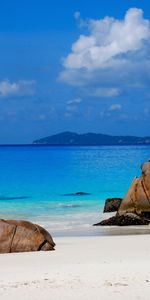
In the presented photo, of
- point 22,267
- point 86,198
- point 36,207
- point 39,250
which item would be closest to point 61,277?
point 22,267

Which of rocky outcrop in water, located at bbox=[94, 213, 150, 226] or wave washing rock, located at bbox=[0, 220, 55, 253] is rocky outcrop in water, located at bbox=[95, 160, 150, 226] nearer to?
rocky outcrop in water, located at bbox=[94, 213, 150, 226]

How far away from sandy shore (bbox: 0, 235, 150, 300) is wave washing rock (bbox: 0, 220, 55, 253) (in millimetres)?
407

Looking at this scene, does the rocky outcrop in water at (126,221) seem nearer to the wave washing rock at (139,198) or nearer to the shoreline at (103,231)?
the shoreline at (103,231)

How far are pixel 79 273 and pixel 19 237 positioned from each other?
2714 mm

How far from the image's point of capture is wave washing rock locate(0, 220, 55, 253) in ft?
41.8

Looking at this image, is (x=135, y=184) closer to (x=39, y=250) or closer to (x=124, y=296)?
(x=39, y=250)

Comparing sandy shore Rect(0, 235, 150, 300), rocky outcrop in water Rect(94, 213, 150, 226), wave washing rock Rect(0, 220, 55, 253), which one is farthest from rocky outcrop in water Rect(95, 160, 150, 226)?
wave washing rock Rect(0, 220, 55, 253)

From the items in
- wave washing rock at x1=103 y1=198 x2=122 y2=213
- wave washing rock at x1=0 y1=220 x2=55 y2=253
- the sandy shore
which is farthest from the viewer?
wave washing rock at x1=103 y1=198 x2=122 y2=213

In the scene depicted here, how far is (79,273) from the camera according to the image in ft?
34.0

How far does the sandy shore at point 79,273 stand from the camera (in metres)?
8.92

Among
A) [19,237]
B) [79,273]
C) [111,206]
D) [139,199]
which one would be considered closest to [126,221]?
[139,199]

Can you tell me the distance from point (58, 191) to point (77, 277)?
3757cm

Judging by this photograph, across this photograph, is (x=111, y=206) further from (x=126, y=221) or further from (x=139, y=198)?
(x=126, y=221)

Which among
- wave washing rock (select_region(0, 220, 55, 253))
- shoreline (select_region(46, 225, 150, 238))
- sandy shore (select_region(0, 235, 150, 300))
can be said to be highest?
wave washing rock (select_region(0, 220, 55, 253))
